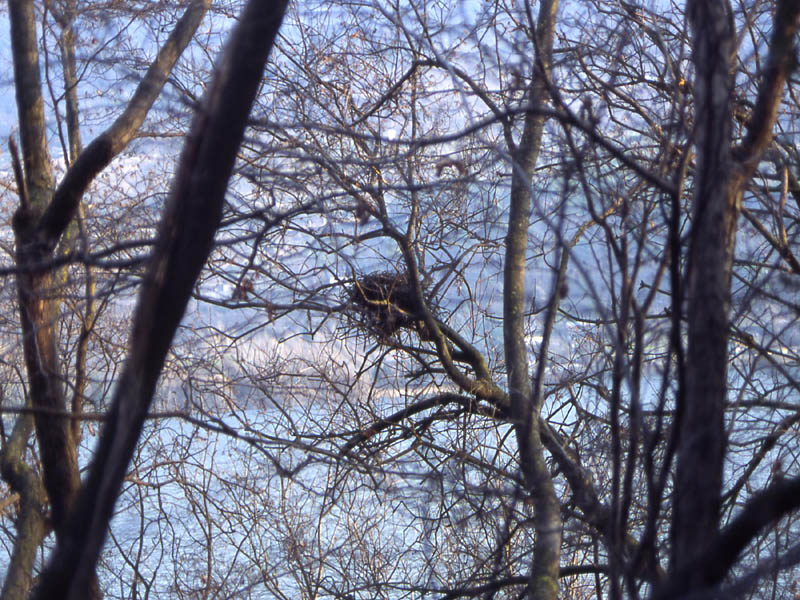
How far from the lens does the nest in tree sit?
588 centimetres

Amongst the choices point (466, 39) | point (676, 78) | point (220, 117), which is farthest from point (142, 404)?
point (466, 39)

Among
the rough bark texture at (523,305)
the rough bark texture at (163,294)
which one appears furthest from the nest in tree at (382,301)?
the rough bark texture at (163,294)

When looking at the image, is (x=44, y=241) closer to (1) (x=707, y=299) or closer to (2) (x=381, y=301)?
(1) (x=707, y=299)

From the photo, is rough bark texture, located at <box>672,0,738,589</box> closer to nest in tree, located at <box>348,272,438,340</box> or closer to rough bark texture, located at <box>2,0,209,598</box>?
rough bark texture, located at <box>2,0,209,598</box>

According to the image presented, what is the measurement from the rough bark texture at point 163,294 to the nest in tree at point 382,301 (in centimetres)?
397

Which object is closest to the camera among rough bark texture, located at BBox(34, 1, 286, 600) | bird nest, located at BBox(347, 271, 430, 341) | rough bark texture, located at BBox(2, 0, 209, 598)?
rough bark texture, located at BBox(34, 1, 286, 600)

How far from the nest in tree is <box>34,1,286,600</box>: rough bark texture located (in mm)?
3971

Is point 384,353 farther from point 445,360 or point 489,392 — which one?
point 489,392

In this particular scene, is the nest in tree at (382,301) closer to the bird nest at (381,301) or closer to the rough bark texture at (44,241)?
the bird nest at (381,301)

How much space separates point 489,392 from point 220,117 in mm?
5052

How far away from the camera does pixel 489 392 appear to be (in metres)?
6.52

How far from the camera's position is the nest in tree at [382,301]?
588cm

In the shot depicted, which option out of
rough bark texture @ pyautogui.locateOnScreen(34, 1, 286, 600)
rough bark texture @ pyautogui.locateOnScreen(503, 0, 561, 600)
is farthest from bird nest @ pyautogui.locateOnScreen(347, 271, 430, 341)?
rough bark texture @ pyautogui.locateOnScreen(34, 1, 286, 600)

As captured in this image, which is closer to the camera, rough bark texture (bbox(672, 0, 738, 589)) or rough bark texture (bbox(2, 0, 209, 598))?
rough bark texture (bbox(672, 0, 738, 589))
